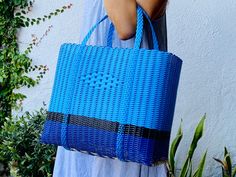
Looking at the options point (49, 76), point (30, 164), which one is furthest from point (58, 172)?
point (49, 76)

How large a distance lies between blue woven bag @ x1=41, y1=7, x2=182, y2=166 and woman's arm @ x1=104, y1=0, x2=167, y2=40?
24 mm

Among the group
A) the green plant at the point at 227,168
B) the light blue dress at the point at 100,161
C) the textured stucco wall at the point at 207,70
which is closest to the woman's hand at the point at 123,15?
the light blue dress at the point at 100,161

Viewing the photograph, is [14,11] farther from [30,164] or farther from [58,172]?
[58,172]

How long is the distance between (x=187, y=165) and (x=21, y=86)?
1.72 m

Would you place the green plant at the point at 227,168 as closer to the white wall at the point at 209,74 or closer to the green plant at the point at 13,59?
the white wall at the point at 209,74

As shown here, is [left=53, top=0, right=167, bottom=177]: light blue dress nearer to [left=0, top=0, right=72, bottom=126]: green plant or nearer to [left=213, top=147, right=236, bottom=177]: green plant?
[left=213, top=147, right=236, bottom=177]: green plant

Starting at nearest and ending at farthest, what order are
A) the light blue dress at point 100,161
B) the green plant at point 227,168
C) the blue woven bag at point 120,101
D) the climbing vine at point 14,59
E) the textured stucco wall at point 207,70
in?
the blue woven bag at point 120,101, the light blue dress at point 100,161, the green plant at point 227,168, the textured stucco wall at point 207,70, the climbing vine at point 14,59

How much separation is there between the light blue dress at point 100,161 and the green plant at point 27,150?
1.52 m

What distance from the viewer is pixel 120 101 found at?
1.35m

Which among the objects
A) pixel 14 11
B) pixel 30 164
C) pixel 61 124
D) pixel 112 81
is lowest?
pixel 30 164

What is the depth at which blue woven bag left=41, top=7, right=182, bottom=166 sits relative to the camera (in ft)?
4.42

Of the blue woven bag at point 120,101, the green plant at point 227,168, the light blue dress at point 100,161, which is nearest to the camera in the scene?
the blue woven bag at point 120,101

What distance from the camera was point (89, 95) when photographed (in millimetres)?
1404

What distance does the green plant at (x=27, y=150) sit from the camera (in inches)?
124
